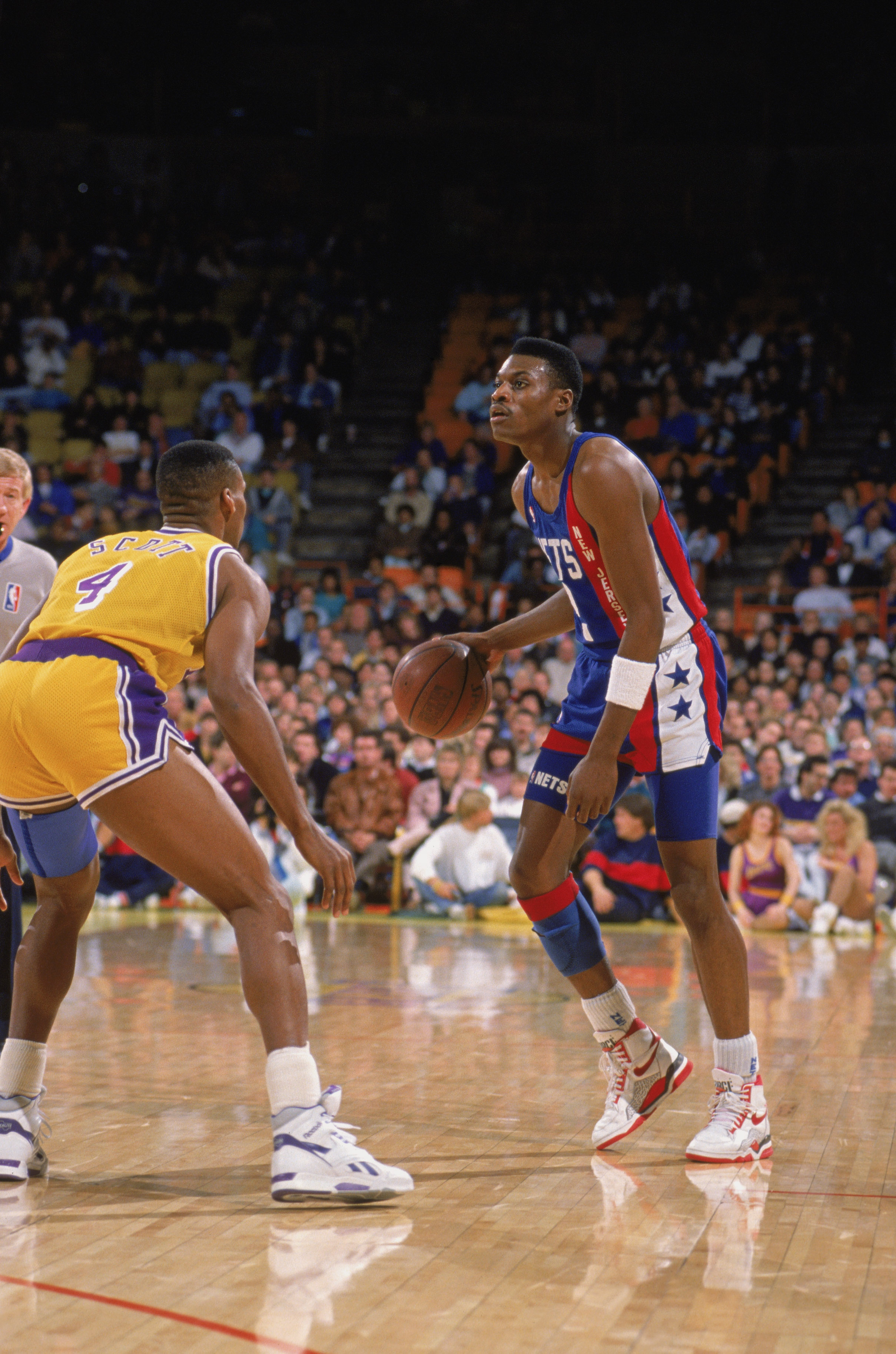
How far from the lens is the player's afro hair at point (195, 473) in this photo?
3.51 metres

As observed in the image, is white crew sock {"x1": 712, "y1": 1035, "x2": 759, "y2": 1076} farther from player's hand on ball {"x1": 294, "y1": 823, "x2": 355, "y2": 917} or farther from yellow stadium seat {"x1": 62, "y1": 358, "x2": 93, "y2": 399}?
yellow stadium seat {"x1": 62, "y1": 358, "x2": 93, "y2": 399}

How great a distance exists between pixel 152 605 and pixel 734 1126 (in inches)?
73.3

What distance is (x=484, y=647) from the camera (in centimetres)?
440

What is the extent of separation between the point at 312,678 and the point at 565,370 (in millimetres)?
7998

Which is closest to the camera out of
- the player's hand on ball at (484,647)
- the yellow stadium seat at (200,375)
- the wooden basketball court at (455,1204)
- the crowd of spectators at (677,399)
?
the wooden basketball court at (455,1204)

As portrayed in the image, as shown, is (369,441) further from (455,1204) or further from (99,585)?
(455,1204)

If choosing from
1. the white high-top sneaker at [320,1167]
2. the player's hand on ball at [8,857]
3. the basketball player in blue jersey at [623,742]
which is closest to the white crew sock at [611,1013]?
the basketball player in blue jersey at [623,742]

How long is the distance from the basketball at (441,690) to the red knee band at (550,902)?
1.90 ft

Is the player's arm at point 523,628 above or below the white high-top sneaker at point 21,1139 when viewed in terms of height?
above

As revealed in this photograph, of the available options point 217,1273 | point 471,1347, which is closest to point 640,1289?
point 471,1347

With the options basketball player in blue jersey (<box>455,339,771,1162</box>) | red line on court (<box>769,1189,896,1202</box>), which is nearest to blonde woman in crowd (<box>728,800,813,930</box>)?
basketball player in blue jersey (<box>455,339,771,1162</box>)

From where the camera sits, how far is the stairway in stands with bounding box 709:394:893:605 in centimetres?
1463

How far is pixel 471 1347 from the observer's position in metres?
2.39

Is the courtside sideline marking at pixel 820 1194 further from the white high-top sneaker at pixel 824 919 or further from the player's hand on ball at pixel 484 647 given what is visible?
the white high-top sneaker at pixel 824 919
